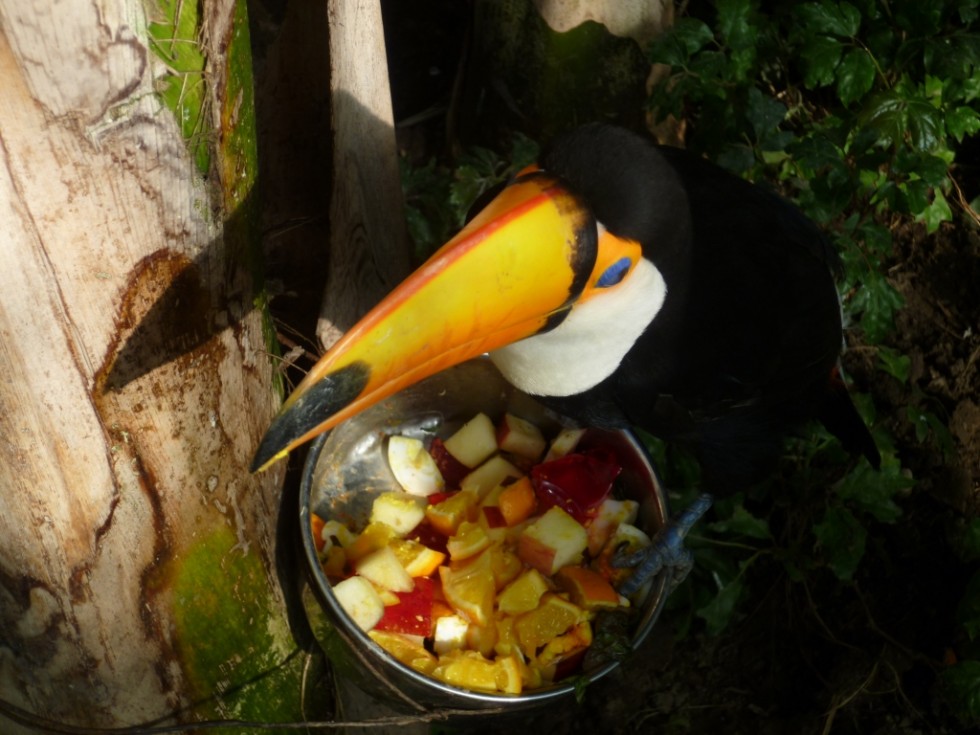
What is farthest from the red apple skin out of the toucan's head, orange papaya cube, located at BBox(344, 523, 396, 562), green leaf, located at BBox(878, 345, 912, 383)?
green leaf, located at BBox(878, 345, 912, 383)

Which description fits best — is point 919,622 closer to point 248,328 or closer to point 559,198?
point 559,198

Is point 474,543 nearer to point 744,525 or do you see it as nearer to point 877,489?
point 744,525

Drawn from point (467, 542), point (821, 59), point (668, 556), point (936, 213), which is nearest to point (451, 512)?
point (467, 542)

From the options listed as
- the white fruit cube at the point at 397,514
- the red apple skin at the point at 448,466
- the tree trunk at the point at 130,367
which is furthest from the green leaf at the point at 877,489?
the tree trunk at the point at 130,367

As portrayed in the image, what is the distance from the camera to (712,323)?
1.86 m

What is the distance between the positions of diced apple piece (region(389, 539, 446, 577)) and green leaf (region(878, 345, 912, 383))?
1.18 meters

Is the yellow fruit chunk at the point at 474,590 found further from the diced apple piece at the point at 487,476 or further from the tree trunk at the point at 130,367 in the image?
the tree trunk at the point at 130,367

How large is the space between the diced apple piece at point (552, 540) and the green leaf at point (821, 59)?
3.66 feet

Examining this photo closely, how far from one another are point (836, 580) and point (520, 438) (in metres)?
0.83

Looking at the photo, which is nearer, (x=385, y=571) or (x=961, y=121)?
(x=385, y=571)

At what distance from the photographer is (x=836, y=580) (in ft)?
7.99

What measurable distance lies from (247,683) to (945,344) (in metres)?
1.82

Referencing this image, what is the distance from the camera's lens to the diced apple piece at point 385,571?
1.96 metres

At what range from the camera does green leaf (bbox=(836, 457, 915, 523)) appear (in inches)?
91.1
